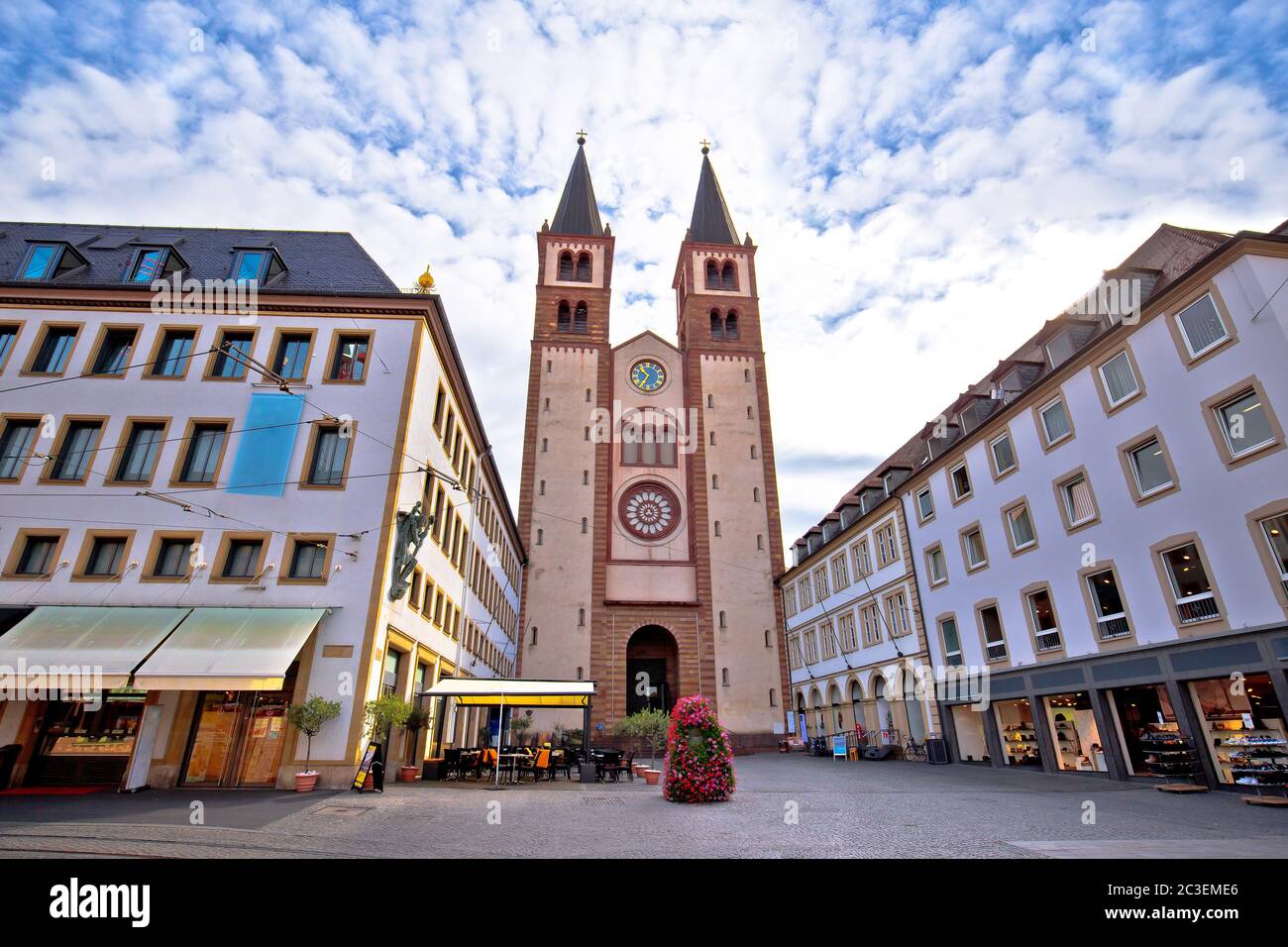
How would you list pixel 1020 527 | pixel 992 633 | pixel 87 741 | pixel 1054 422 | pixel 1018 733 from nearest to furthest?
pixel 87 741
pixel 1054 422
pixel 1020 527
pixel 1018 733
pixel 992 633

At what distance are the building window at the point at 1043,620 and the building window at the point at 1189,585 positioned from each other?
4.31 meters

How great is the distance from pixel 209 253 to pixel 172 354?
5.46 metres

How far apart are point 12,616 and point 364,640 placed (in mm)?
8985

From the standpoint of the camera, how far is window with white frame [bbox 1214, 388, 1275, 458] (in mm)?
14984

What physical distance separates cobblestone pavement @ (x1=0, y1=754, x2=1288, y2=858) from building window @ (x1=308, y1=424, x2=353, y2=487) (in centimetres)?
805

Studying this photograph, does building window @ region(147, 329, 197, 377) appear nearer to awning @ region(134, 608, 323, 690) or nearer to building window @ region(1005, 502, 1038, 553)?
awning @ region(134, 608, 323, 690)

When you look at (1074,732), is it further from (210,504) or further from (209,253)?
(209,253)

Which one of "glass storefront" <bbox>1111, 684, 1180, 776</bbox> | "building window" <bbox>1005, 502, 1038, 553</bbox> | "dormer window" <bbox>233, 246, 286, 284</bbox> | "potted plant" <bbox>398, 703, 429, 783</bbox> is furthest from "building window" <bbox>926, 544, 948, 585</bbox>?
"dormer window" <bbox>233, 246, 286, 284</bbox>

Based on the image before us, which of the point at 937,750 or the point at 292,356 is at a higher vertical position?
the point at 292,356

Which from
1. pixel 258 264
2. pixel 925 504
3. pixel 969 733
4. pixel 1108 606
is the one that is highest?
pixel 258 264

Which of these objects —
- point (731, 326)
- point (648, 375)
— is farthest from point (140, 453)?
point (731, 326)

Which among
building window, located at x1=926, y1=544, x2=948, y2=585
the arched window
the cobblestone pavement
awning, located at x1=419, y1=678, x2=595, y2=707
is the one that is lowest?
the cobblestone pavement

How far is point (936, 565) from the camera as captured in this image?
2798cm

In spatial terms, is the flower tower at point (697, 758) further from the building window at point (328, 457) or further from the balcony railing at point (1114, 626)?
the balcony railing at point (1114, 626)
